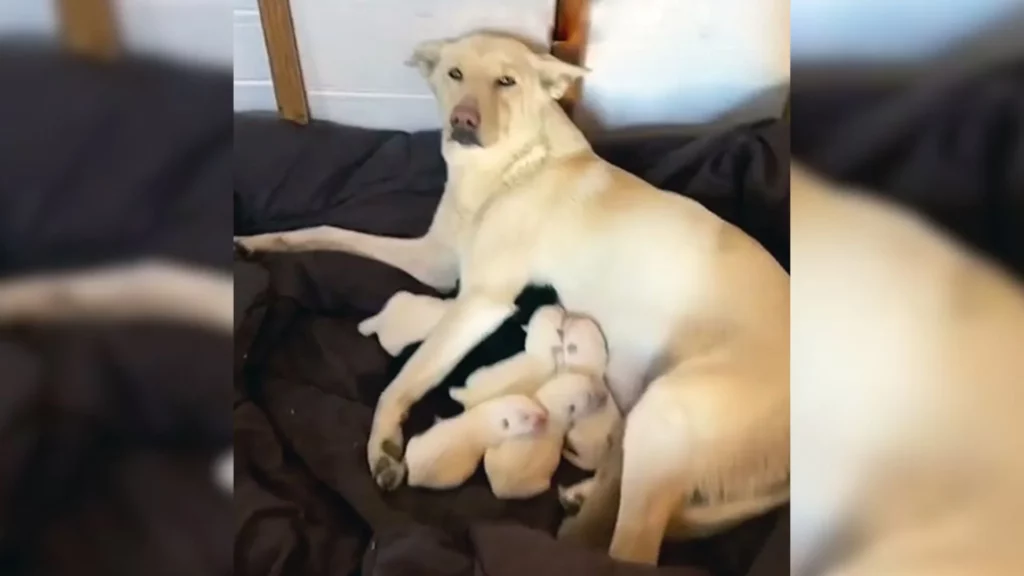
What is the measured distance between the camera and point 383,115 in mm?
1626

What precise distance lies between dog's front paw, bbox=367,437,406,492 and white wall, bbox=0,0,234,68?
2.94ft

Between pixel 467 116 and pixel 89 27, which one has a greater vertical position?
pixel 89 27

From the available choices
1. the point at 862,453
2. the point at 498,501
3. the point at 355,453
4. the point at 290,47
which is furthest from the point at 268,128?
the point at 862,453

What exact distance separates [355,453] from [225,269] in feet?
2.94

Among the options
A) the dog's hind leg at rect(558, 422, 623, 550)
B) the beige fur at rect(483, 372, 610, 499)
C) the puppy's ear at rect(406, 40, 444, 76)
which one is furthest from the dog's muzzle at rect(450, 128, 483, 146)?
the dog's hind leg at rect(558, 422, 623, 550)

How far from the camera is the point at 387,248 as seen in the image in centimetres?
148

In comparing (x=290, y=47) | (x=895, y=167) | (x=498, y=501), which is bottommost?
(x=498, y=501)

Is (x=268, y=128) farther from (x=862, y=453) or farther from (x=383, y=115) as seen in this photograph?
(x=862, y=453)

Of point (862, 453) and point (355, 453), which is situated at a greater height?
point (862, 453)

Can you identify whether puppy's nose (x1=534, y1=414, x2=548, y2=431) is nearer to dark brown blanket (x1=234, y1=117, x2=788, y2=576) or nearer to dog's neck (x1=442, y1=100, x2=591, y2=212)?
dark brown blanket (x1=234, y1=117, x2=788, y2=576)

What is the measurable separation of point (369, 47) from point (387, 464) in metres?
0.68

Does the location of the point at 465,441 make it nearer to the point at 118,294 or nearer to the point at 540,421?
the point at 540,421

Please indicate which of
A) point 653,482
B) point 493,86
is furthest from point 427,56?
point 653,482

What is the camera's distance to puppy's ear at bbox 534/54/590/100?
4.53 feet
